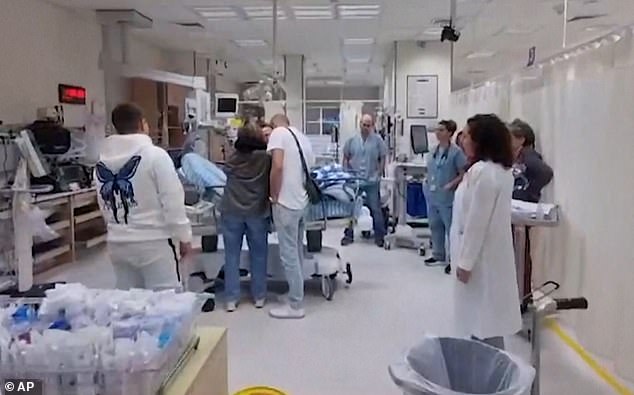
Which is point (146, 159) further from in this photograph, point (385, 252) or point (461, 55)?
point (461, 55)

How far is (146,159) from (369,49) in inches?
378

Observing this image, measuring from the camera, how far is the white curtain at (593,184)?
323 centimetres

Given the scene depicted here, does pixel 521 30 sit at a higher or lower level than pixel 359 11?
lower

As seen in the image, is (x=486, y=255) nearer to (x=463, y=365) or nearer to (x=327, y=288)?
(x=463, y=365)

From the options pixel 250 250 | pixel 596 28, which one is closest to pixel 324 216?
pixel 250 250

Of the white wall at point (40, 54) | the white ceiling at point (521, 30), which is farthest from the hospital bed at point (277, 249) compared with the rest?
the white wall at point (40, 54)

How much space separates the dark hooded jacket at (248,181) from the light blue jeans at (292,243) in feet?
0.55

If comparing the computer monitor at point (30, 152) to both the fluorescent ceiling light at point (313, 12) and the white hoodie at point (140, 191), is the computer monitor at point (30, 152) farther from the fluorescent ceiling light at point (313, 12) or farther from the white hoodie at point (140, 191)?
the fluorescent ceiling light at point (313, 12)

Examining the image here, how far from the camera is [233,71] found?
16.5 metres

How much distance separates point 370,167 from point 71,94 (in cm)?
386

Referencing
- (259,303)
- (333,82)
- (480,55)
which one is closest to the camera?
(259,303)

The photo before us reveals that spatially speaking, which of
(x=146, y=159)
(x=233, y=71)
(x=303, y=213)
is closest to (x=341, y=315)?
(x=303, y=213)

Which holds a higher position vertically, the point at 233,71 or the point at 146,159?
the point at 233,71

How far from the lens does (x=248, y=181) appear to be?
4.82 meters
